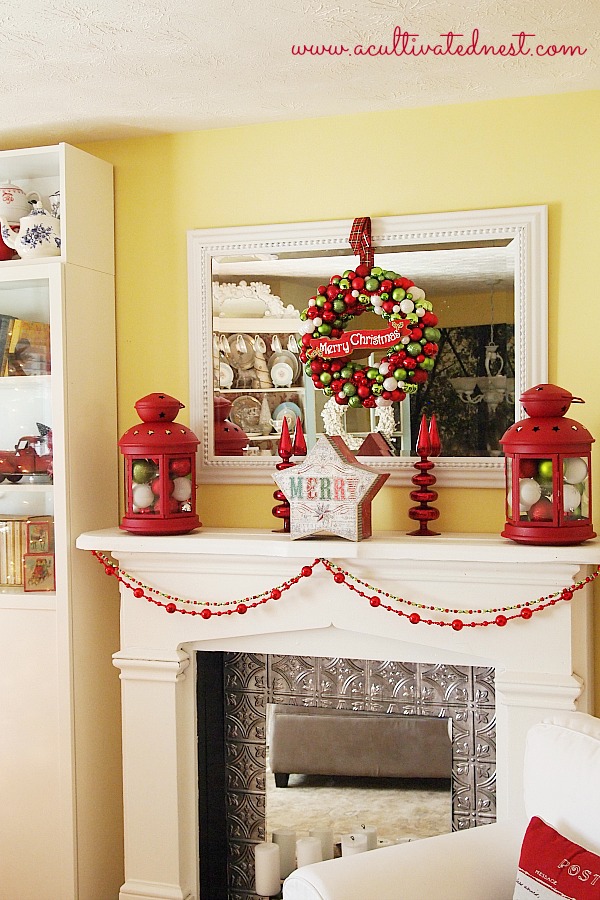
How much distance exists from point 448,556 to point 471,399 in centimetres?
53

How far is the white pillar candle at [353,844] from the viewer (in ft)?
9.71

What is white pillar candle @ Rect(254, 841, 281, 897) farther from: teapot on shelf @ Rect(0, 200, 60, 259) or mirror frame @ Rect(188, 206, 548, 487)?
teapot on shelf @ Rect(0, 200, 60, 259)

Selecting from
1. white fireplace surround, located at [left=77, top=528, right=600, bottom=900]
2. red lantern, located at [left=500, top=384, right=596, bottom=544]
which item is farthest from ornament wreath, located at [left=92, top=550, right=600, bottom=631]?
red lantern, located at [left=500, top=384, right=596, bottom=544]

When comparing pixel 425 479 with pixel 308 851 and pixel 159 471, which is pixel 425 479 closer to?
pixel 159 471

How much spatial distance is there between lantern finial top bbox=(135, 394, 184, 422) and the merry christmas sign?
41 centimetres

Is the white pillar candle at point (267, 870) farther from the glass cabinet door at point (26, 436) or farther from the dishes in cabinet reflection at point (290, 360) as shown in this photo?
the dishes in cabinet reflection at point (290, 360)

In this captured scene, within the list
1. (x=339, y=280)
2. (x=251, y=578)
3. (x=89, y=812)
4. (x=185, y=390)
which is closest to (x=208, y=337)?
(x=185, y=390)

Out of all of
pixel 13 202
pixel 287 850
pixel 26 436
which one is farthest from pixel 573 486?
pixel 13 202

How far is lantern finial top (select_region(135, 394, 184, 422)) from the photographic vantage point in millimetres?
2869

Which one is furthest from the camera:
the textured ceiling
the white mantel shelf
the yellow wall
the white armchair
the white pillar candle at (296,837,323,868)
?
the white pillar candle at (296,837,323,868)

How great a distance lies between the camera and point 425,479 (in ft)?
9.18

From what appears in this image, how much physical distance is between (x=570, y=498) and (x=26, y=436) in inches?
66.1

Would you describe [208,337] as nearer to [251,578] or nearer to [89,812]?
[251,578]

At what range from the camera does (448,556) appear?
8.43ft
